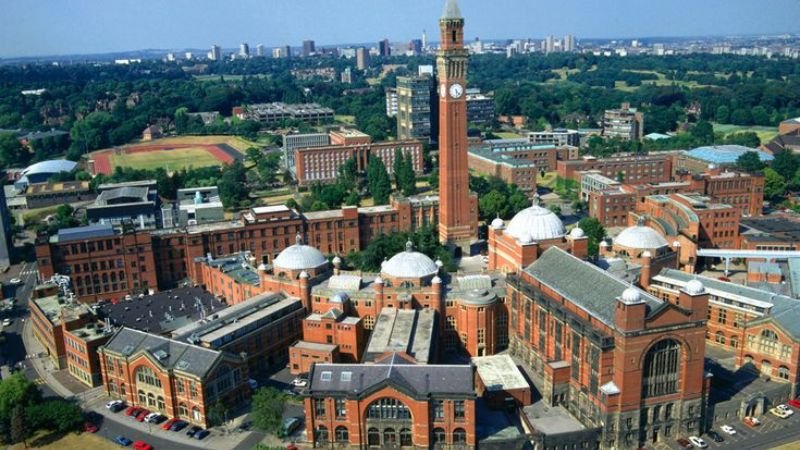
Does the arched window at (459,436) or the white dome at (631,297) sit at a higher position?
the white dome at (631,297)

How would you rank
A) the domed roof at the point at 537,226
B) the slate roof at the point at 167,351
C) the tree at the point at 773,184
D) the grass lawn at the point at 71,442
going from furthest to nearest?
the tree at the point at 773,184
the domed roof at the point at 537,226
the slate roof at the point at 167,351
the grass lawn at the point at 71,442

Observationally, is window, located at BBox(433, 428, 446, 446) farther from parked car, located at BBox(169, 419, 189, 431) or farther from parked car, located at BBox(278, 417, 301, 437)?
parked car, located at BBox(169, 419, 189, 431)

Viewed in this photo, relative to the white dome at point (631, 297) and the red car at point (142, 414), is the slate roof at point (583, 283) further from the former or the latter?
the red car at point (142, 414)

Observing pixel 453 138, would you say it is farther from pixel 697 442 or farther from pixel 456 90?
pixel 697 442

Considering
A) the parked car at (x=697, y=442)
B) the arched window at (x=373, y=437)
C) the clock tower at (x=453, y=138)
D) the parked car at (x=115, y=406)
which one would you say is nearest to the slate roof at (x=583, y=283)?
the parked car at (x=697, y=442)

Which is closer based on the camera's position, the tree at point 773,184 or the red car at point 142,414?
the red car at point 142,414

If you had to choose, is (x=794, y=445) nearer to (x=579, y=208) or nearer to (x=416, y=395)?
(x=416, y=395)

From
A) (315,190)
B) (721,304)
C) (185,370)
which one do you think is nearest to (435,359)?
(185,370)
